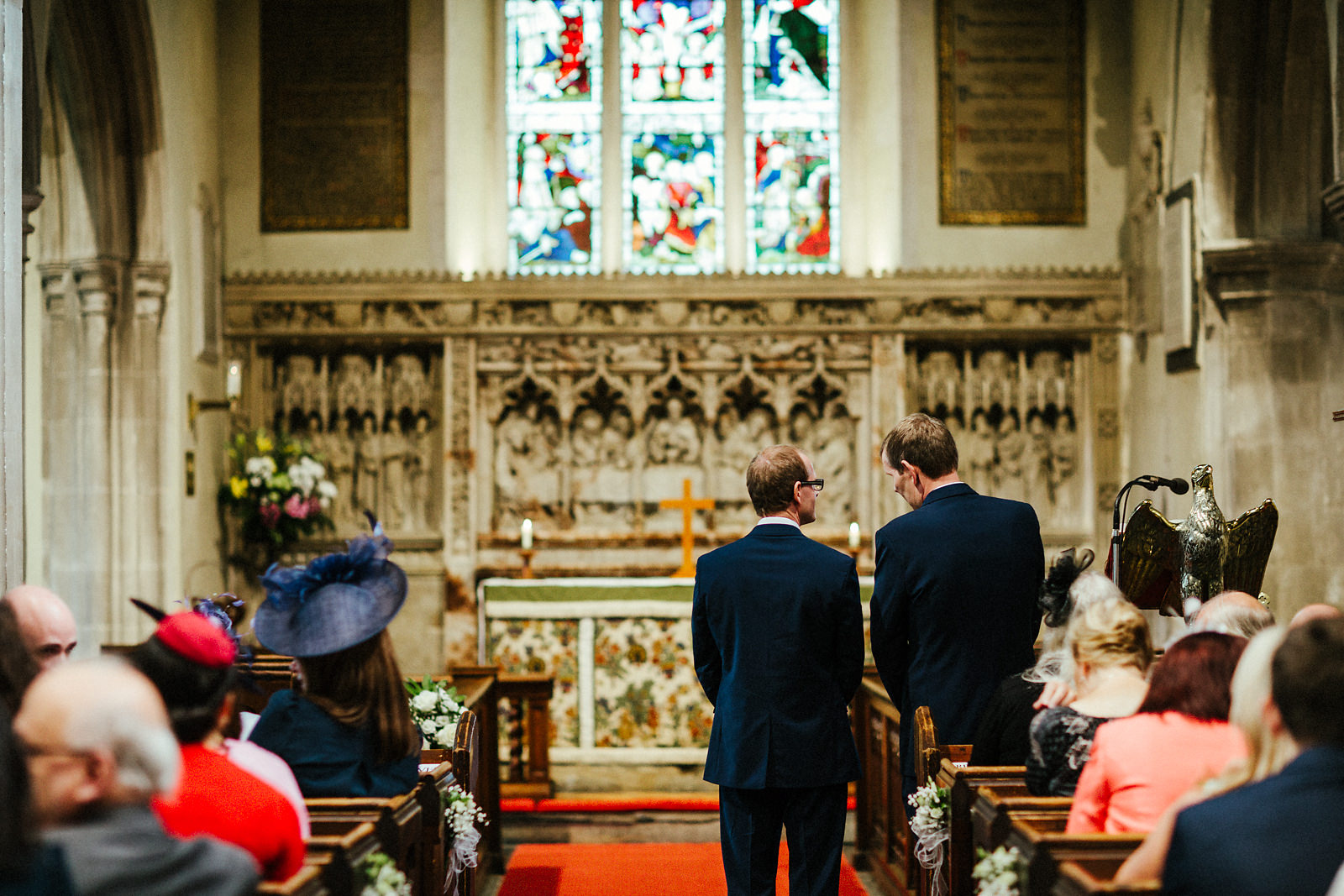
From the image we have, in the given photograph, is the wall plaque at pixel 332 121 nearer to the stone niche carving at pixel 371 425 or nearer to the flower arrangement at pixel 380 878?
the stone niche carving at pixel 371 425

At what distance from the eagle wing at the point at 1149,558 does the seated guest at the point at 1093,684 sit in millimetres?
1535

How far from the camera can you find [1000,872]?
244cm

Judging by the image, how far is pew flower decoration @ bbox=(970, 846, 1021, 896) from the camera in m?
2.41

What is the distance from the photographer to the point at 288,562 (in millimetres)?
8055

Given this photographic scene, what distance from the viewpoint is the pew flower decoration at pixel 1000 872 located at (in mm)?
2408

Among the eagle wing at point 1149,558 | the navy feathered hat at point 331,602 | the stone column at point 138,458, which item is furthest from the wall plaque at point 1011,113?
the navy feathered hat at point 331,602

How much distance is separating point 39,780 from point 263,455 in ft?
20.7

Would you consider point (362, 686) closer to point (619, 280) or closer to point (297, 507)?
point (297, 507)

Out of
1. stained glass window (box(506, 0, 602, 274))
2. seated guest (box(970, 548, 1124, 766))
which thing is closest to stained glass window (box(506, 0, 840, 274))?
stained glass window (box(506, 0, 602, 274))

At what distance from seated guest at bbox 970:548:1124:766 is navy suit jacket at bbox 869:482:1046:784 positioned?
0.23 ft

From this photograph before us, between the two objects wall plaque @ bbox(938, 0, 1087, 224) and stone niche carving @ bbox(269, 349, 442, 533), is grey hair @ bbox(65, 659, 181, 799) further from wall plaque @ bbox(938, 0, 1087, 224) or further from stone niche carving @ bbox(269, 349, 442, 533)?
wall plaque @ bbox(938, 0, 1087, 224)

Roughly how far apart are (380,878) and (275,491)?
5609 mm

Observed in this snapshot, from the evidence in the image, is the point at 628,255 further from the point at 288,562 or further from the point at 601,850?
the point at 601,850

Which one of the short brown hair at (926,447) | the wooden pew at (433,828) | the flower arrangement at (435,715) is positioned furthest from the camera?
the flower arrangement at (435,715)
